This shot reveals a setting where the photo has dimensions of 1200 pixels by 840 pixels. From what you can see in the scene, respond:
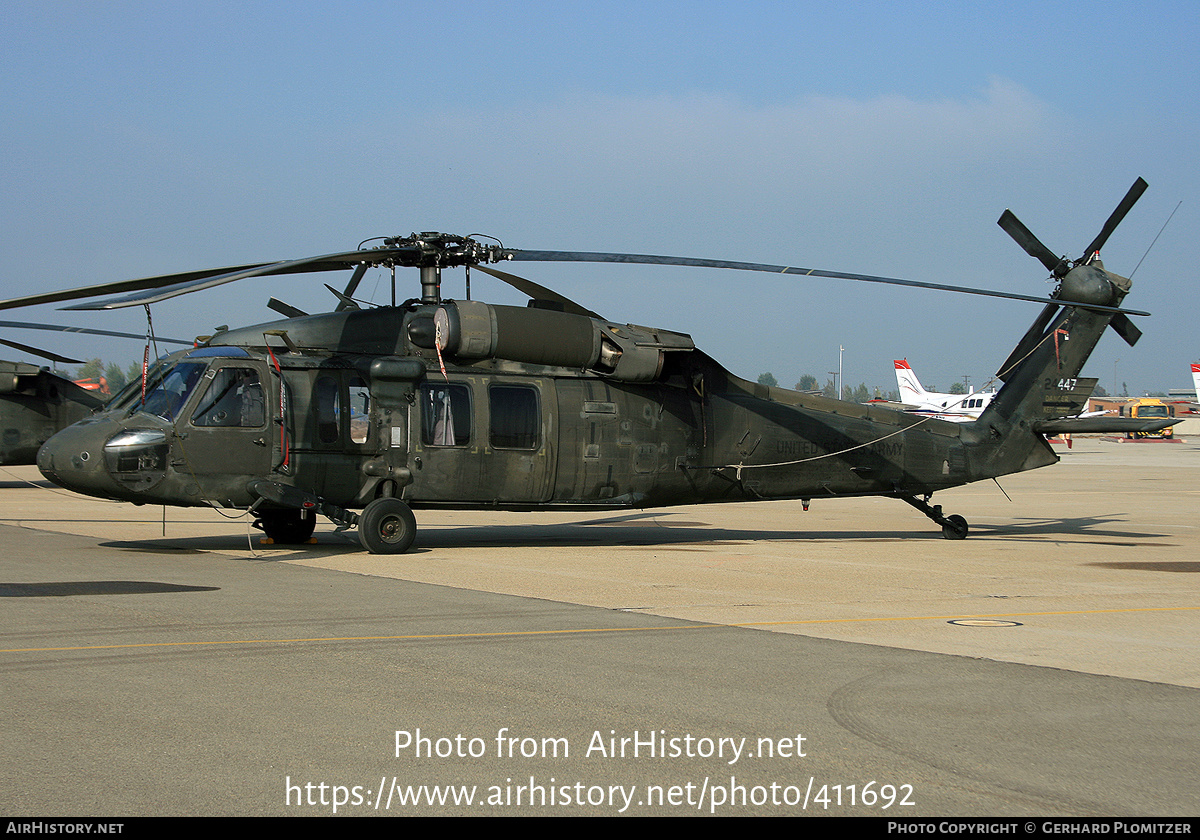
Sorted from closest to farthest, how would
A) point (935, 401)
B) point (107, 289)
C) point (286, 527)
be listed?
point (107, 289) → point (286, 527) → point (935, 401)

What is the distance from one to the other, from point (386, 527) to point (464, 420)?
6.40 ft

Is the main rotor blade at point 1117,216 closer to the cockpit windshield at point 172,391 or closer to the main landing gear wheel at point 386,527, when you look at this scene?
the main landing gear wheel at point 386,527

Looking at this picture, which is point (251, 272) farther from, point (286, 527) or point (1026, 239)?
point (1026, 239)

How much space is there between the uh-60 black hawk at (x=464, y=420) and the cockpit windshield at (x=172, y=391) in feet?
0.07

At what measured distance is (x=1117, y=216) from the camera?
17906mm

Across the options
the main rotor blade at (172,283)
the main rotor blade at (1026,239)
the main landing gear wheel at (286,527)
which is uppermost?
the main rotor blade at (1026,239)

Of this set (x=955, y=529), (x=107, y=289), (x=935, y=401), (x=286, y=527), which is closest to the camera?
(x=107, y=289)

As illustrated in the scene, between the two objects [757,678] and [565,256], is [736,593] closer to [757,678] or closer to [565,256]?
[757,678]

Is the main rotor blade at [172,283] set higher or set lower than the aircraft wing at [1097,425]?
higher

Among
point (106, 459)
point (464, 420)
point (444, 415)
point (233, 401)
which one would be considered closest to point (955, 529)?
point (464, 420)

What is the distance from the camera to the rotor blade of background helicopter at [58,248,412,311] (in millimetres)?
10809

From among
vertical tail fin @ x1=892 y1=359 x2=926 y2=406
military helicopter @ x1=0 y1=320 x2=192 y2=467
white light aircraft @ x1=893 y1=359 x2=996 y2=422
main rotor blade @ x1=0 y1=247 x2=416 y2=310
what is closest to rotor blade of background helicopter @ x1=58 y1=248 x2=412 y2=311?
main rotor blade @ x1=0 y1=247 x2=416 y2=310

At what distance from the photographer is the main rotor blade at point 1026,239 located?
18797 mm

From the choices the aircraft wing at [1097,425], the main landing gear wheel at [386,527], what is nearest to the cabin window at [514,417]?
the main landing gear wheel at [386,527]
